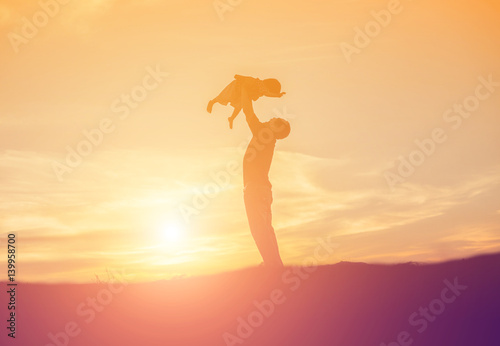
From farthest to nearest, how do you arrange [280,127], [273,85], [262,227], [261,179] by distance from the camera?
1. [273,85]
2. [280,127]
3. [261,179]
4. [262,227]

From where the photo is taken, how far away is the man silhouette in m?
23.4

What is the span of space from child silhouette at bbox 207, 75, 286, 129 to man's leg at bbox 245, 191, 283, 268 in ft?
9.86

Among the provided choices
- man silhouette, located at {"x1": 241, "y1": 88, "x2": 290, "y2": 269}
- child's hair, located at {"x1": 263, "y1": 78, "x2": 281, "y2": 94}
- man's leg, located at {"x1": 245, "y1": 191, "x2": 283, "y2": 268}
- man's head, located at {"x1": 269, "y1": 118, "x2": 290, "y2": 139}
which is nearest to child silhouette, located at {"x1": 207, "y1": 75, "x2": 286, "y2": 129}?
child's hair, located at {"x1": 263, "y1": 78, "x2": 281, "y2": 94}

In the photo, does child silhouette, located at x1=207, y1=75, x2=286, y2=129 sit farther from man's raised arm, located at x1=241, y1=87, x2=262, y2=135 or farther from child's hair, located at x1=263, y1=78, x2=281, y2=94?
man's raised arm, located at x1=241, y1=87, x2=262, y2=135

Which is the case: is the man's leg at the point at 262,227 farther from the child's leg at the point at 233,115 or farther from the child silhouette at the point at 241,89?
the child silhouette at the point at 241,89

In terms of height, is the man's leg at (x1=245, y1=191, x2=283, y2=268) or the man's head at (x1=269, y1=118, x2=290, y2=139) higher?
the man's head at (x1=269, y1=118, x2=290, y2=139)

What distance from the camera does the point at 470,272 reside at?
26266mm

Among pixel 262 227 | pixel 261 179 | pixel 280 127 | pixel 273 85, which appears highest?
pixel 273 85

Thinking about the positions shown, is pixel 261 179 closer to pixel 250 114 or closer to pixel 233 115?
pixel 250 114

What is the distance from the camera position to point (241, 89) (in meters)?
24.0

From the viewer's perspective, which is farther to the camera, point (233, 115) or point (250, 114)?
point (233, 115)

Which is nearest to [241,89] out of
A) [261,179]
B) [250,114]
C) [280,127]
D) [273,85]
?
[250,114]

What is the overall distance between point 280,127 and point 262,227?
149 inches

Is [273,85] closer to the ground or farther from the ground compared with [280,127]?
farther from the ground
